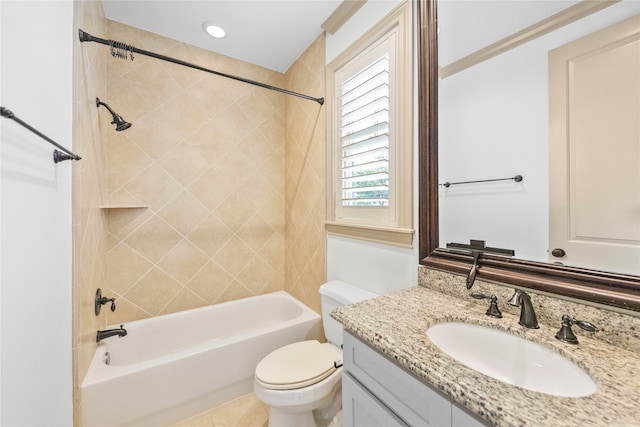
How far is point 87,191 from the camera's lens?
1.22 m

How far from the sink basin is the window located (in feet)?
1.59

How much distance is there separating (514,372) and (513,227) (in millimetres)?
467

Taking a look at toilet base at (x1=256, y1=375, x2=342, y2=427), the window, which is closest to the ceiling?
the window

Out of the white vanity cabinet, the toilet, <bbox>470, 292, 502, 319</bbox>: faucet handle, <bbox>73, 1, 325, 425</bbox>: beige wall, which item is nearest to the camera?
the white vanity cabinet

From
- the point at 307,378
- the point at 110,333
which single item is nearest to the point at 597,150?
the point at 307,378

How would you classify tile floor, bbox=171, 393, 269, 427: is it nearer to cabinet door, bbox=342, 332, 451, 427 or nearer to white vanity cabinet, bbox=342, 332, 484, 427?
white vanity cabinet, bbox=342, 332, 484, 427

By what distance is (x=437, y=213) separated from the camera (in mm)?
1129

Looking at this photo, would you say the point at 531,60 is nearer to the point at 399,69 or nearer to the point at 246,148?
the point at 399,69

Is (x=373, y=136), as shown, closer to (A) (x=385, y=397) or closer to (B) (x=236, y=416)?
(A) (x=385, y=397)

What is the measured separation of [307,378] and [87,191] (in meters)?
1.41

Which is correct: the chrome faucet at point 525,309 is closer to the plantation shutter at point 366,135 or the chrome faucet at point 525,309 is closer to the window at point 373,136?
Result: the window at point 373,136

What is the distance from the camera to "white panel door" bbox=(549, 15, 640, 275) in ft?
2.18

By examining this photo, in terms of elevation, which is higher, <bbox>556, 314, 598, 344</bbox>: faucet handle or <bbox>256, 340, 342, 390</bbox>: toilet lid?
<bbox>556, 314, 598, 344</bbox>: faucet handle

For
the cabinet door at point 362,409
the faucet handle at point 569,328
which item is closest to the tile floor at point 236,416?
the cabinet door at point 362,409
